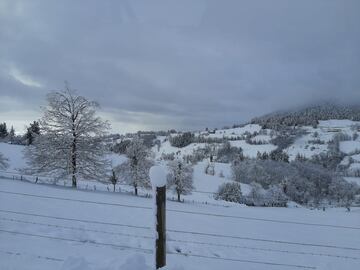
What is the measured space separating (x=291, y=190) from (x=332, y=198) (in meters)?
14.9

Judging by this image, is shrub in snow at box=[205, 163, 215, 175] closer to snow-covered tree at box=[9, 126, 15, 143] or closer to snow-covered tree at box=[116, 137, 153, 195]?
snow-covered tree at box=[9, 126, 15, 143]

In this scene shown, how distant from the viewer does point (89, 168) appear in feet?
127

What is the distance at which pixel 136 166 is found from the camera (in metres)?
49.0

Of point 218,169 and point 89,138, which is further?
point 218,169

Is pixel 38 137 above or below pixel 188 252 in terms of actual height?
above

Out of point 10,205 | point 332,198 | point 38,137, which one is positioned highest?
point 38,137

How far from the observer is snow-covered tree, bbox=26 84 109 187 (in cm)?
3781

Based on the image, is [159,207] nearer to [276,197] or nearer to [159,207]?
[159,207]

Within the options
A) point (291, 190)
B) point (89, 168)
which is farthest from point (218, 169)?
point (89, 168)

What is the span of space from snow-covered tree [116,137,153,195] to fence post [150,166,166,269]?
138 feet

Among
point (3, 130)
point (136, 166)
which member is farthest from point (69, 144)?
point (3, 130)

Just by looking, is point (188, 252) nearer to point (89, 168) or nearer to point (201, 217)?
point (201, 217)

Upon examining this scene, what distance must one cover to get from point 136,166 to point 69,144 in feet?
41.1

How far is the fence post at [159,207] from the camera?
6.20 meters
